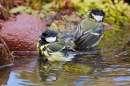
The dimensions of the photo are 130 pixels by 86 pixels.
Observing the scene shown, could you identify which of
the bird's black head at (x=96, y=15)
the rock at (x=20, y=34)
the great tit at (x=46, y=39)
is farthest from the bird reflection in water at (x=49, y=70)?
the bird's black head at (x=96, y=15)

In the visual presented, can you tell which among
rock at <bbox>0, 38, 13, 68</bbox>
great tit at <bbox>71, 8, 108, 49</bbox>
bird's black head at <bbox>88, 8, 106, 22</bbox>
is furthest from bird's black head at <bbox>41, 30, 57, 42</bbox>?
bird's black head at <bbox>88, 8, 106, 22</bbox>

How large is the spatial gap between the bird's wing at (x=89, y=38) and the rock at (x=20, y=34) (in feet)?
2.72

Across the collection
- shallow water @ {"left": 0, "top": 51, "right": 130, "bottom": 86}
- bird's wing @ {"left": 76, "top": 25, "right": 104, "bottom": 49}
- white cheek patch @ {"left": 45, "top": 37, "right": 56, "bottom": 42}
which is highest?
white cheek patch @ {"left": 45, "top": 37, "right": 56, "bottom": 42}

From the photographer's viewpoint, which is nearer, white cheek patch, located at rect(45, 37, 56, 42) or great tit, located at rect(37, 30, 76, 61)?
great tit, located at rect(37, 30, 76, 61)

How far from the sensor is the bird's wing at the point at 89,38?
7613 millimetres

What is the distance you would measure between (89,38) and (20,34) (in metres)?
1.40

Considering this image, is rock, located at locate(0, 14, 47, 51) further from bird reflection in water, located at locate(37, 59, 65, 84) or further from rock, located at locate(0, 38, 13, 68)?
rock, located at locate(0, 38, 13, 68)

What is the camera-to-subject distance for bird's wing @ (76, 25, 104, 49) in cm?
761

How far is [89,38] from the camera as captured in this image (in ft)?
25.2

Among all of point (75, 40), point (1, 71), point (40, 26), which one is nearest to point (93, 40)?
point (75, 40)

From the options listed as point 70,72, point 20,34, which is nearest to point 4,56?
point 70,72

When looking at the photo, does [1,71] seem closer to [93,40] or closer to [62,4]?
[93,40]

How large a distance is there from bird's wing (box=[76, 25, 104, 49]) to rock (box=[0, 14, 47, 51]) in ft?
2.72

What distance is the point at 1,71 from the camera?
571cm
